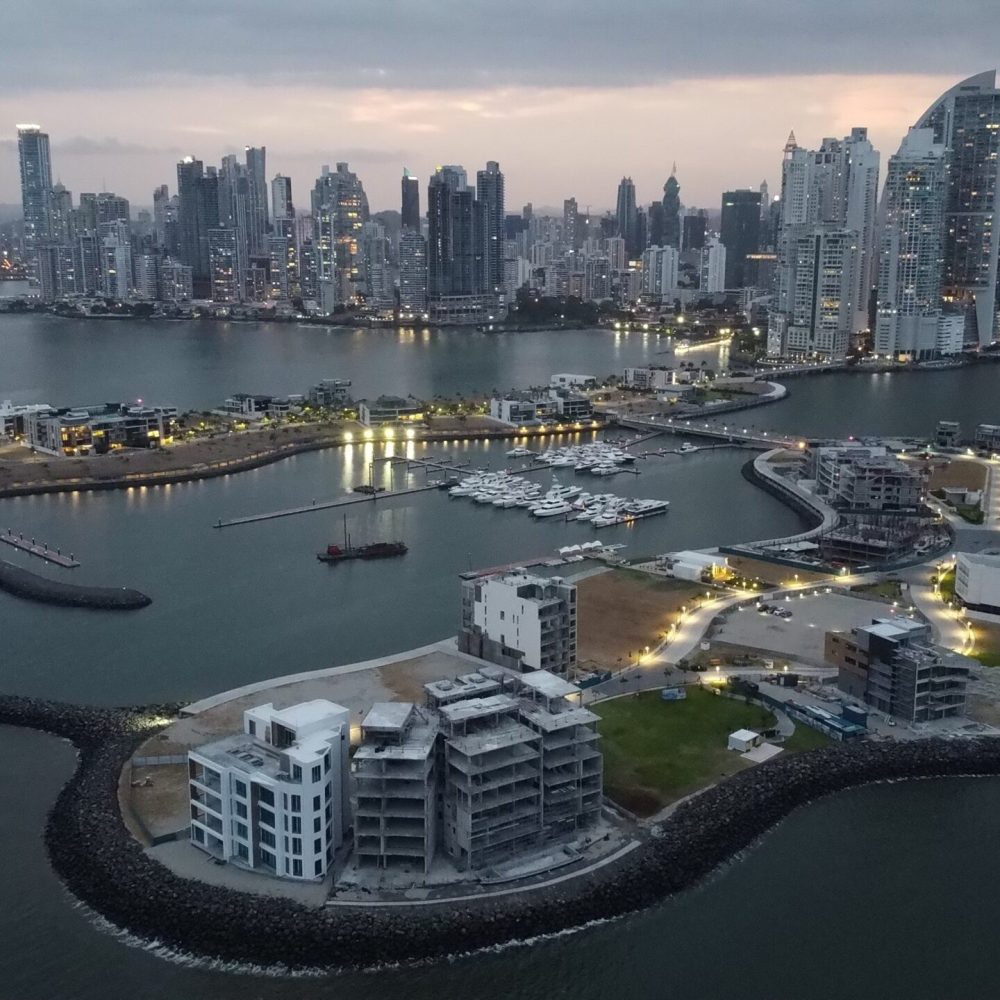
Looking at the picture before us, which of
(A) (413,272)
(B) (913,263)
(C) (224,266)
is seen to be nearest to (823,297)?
(B) (913,263)

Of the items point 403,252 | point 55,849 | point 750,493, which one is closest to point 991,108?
point 403,252

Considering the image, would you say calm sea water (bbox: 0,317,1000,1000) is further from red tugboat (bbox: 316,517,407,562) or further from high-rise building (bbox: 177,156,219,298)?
high-rise building (bbox: 177,156,219,298)

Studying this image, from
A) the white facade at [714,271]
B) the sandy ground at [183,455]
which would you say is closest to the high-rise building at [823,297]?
the sandy ground at [183,455]

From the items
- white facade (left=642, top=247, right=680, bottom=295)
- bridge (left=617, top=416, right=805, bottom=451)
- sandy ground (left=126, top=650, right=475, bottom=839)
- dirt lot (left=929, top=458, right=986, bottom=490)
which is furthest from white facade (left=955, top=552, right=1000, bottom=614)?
white facade (left=642, top=247, right=680, bottom=295)

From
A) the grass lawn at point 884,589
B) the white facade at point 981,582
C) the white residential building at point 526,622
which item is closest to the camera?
the white residential building at point 526,622

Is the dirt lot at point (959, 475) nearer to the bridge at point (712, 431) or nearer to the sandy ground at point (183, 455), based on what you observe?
the bridge at point (712, 431)

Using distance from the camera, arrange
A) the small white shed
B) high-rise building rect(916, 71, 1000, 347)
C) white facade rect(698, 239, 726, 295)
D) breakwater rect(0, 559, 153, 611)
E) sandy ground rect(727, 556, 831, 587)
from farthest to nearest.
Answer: white facade rect(698, 239, 726, 295), high-rise building rect(916, 71, 1000, 347), sandy ground rect(727, 556, 831, 587), breakwater rect(0, 559, 153, 611), the small white shed
